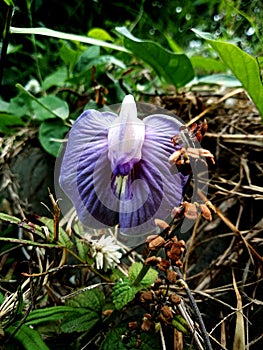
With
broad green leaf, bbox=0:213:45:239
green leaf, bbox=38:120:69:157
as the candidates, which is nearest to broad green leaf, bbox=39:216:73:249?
broad green leaf, bbox=0:213:45:239

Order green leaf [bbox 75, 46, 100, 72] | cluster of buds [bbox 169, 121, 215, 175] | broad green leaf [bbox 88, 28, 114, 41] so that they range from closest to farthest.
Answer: cluster of buds [bbox 169, 121, 215, 175] < green leaf [bbox 75, 46, 100, 72] < broad green leaf [bbox 88, 28, 114, 41]

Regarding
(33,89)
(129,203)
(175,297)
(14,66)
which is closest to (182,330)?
(175,297)

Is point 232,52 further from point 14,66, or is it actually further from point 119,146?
point 14,66

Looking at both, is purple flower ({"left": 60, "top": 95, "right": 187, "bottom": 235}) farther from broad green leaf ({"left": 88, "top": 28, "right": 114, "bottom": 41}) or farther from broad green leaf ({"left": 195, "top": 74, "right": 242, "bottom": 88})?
broad green leaf ({"left": 88, "top": 28, "right": 114, "bottom": 41})

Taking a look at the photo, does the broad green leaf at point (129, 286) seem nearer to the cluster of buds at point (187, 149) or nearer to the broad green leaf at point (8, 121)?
the cluster of buds at point (187, 149)

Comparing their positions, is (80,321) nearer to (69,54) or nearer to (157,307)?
(157,307)

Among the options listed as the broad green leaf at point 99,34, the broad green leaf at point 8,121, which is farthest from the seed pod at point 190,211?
the broad green leaf at point 99,34
